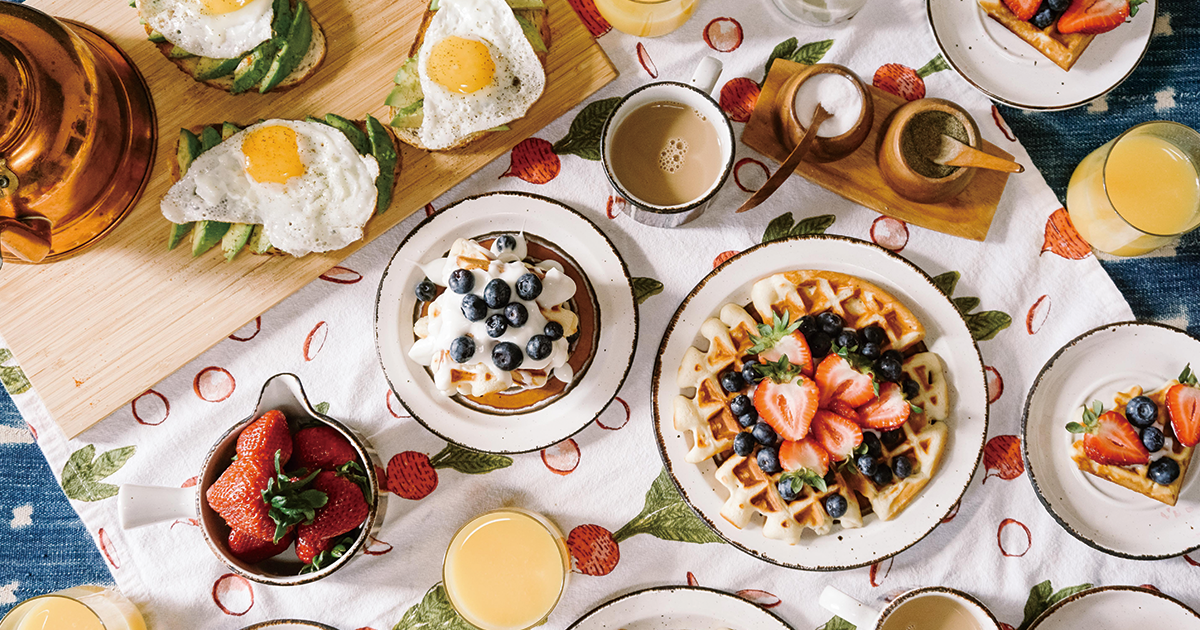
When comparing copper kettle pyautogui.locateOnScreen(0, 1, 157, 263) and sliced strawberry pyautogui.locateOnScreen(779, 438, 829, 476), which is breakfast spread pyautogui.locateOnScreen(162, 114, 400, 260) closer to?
copper kettle pyautogui.locateOnScreen(0, 1, 157, 263)

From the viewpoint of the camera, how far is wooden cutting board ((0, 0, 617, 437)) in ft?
6.44

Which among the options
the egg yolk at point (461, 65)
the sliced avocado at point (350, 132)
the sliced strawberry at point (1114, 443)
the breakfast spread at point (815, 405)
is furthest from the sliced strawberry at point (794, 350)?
the sliced avocado at point (350, 132)

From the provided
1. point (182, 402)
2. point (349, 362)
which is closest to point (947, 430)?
point (349, 362)

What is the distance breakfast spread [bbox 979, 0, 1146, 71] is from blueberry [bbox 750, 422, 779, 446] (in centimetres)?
126

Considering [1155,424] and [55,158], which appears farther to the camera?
[1155,424]

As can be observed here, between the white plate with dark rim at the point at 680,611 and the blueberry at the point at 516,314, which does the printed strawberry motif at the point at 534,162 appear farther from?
the white plate with dark rim at the point at 680,611

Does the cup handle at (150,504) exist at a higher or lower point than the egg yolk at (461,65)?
lower

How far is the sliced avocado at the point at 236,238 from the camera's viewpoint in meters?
1.92

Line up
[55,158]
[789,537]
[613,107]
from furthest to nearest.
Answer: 1. [613,107]
2. [789,537]
3. [55,158]

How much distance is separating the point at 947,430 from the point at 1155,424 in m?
0.56

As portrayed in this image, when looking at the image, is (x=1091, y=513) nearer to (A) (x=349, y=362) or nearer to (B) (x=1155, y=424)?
(B) (x=1155, y=424)

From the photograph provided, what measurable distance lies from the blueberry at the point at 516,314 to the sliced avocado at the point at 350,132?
62 cm

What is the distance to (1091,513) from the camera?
1.95 metres

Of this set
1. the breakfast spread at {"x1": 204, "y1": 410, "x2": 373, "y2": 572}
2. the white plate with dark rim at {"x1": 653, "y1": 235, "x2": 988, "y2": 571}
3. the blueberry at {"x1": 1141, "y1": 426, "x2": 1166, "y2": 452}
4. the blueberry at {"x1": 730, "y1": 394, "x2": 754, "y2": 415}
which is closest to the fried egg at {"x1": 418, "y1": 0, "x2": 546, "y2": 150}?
the white plate with dark rim at {"x1": 653, "y1": 235, "x2": 988, "y2": 571}
